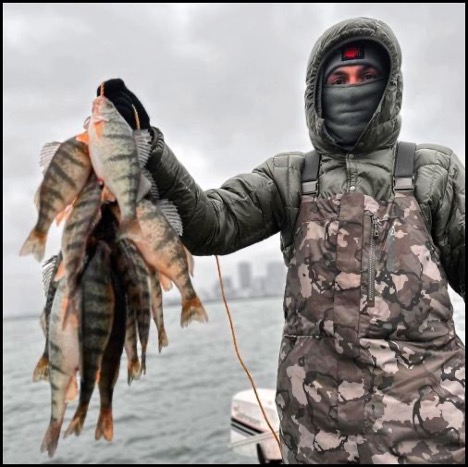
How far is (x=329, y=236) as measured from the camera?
275 cm

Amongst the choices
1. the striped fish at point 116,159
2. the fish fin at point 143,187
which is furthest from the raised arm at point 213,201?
the fish fin at point 143,187

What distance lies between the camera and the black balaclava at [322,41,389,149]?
3031 mm

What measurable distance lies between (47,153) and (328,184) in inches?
59.3

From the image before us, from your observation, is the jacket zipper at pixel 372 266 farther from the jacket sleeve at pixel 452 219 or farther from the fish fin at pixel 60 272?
the fish fin at pixel 60 272

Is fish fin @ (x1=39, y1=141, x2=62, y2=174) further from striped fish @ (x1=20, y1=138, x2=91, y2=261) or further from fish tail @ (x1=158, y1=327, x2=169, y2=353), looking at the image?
fish tail @ (x1=158, y1=327, x2=169, y2=353)

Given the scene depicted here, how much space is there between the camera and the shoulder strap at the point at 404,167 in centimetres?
277

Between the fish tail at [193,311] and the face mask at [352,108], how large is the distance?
1381mm

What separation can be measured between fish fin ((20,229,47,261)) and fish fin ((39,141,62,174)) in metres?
0.26

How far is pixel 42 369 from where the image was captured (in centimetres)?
224

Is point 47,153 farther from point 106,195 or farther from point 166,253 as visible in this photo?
point 166,253

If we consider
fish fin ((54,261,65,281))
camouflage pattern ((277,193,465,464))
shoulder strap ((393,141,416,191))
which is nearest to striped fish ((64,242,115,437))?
fish fin ((54,261,65,281))

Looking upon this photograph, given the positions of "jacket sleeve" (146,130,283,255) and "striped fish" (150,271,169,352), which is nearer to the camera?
"striped fish" (150,271,169,352)

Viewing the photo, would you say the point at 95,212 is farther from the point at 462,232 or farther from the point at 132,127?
the point at 462,232

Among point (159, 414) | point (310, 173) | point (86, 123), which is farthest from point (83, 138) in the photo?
point (159, 414)
